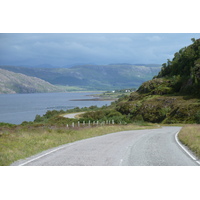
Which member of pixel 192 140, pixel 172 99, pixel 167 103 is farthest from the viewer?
pixel 172 99

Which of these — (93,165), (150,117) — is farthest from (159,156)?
(150,117)

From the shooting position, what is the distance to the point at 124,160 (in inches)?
533

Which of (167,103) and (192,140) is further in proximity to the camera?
(167,103)

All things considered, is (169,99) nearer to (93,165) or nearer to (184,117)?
(184,117)

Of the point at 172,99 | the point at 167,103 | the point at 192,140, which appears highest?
the point at 192,140

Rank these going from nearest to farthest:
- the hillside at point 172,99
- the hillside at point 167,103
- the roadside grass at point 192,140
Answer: the roadside grass at point 192,140, the hillside at point 167,103, the hillside at point 172,99

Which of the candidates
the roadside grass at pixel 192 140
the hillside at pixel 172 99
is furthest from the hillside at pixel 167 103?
the roadside grass at pixel 192 140

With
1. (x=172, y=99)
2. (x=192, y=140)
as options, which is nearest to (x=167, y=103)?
(x=172, y=99)

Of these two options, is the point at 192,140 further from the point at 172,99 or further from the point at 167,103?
the point at 172,99

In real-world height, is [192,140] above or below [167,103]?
above

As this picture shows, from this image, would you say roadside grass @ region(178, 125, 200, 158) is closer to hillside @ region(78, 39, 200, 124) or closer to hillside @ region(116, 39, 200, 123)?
hillside @ region(78, 39, 200, 124)

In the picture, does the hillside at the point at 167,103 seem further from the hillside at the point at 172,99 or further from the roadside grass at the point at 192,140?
the roadside grass at the point at 192,140

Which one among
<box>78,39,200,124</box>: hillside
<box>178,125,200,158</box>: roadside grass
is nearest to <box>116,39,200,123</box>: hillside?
<box>78,39,200,124</box>: hillside
